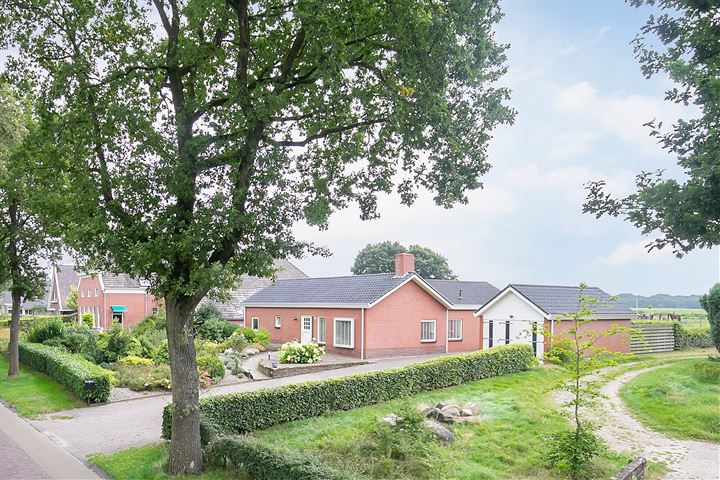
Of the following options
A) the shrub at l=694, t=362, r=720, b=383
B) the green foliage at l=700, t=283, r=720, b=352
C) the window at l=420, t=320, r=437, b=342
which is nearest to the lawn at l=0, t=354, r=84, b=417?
the window at l=420, t=320, r=437, b=342

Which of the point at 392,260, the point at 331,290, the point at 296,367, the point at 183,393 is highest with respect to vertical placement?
the point at 392,260

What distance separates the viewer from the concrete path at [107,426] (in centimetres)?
1297

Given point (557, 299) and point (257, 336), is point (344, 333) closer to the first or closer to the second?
point (257, 336)

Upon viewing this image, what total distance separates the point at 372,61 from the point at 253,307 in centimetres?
2756

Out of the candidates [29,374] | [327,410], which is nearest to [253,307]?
[29,374]

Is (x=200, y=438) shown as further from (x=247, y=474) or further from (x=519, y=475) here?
(x=519, y=475)

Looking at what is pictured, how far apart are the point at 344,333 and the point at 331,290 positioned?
3.59 metres

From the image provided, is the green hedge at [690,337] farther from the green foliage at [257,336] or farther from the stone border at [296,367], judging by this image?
the green foliage at [257,336]

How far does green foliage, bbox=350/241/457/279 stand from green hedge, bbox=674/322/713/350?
28.9 m

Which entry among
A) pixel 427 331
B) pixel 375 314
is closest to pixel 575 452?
pixel 375 314

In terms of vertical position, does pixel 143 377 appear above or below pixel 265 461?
below

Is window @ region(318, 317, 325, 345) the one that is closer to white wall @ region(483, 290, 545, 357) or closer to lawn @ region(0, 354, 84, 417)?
white wall @ region(483, 290, 545, 357)

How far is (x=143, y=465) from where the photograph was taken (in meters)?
11.1

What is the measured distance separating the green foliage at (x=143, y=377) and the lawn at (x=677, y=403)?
16202mm
